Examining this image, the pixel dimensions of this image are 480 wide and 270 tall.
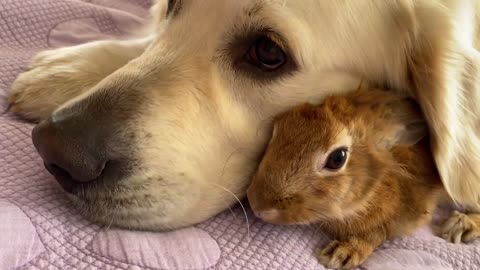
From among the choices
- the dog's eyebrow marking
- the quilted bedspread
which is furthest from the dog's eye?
the quilted bedspread

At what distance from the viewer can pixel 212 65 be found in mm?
1268

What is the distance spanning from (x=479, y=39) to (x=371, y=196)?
0.56 meters

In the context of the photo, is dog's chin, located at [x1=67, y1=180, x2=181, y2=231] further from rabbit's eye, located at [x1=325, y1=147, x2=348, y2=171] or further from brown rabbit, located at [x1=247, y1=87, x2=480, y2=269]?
rabbit's eye, located at [x1=325, y1=147, x2=348, y2=171]

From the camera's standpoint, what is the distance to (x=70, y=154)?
1.03 meters

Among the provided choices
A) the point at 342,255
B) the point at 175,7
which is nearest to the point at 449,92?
the point at 342,255

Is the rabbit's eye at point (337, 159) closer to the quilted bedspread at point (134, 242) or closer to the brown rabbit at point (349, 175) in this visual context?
the brown rabbit at point (349, 175)

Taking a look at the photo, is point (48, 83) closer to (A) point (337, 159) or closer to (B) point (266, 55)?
(B) point (266, 55)

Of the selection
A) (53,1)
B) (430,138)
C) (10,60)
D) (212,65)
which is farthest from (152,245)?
(53,1)

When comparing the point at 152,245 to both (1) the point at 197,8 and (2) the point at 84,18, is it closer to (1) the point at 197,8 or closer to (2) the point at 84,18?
(1) the point at 197,8

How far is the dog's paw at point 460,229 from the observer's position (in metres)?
1.29

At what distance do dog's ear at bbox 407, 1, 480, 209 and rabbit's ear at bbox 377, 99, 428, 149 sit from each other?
27 millimetres

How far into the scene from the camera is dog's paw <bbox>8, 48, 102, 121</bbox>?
57.2 inches

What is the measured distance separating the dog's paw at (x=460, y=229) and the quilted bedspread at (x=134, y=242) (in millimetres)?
29

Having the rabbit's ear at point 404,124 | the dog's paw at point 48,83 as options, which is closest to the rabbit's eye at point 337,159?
the rabbit's ear at point 404,124
